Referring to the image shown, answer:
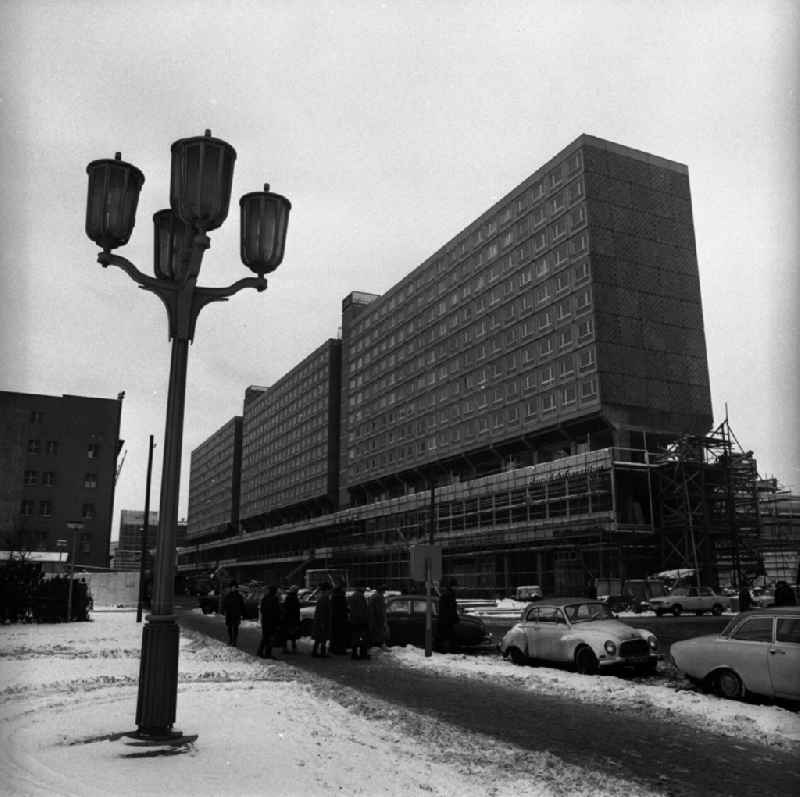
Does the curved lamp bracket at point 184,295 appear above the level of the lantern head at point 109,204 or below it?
below

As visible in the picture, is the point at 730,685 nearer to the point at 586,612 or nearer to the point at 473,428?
A: the point at 586,612

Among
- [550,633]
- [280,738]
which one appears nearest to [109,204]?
[280,738]

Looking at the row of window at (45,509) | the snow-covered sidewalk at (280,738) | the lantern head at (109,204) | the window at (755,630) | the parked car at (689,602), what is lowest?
the snow-covered sidewalk at (280,738)

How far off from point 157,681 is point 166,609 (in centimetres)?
61

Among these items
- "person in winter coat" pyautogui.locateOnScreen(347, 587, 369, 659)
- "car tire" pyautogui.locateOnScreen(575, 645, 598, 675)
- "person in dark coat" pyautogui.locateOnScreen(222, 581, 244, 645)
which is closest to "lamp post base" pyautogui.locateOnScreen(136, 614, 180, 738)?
"car tire" pyautogui.locateOnScreen(575, 645, 598, 675)

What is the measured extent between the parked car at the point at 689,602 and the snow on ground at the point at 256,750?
27.9 meters

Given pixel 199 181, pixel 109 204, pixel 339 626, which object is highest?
pixel 199 181

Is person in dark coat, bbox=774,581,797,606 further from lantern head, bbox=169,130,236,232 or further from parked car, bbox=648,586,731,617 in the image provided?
lantern head, bbox=169,130,236,232

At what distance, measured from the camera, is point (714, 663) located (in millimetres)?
10875

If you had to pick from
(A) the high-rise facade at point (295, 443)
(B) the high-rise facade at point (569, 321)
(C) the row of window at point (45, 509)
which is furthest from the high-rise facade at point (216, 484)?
(B) the high-rise facade at point (569, 321)

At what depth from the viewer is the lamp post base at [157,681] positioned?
6641mm

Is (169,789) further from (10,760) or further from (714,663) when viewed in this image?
(714,663)

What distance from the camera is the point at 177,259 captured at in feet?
26.3

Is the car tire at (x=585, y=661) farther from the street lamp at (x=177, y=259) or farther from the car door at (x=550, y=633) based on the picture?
the street lamp at (x=177, y=259)
